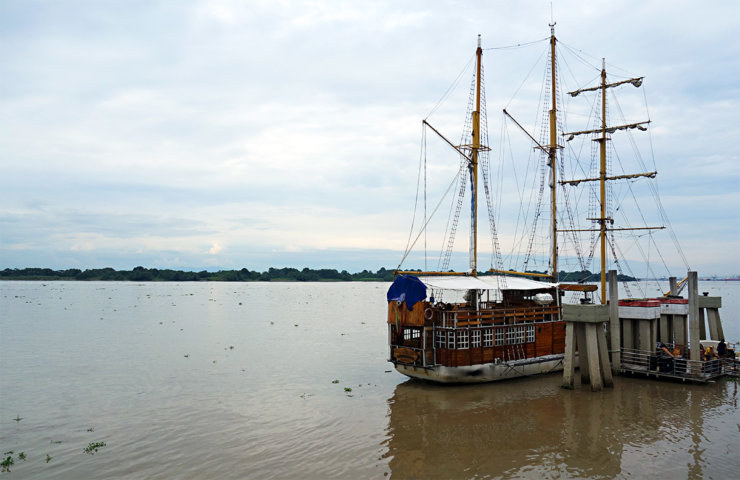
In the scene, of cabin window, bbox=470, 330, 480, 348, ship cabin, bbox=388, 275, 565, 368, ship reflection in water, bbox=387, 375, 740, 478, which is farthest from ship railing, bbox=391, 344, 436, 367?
cabin window, bbox=470, 330, 480, 348

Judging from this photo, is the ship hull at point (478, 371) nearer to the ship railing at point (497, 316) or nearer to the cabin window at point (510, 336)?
the cabin window at point (510, 336)

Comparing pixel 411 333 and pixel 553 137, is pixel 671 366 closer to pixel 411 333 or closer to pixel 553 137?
pixel 411 333

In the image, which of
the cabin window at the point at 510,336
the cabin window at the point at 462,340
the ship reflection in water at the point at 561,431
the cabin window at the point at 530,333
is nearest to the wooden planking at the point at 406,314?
the cabin window at the point at 462,340

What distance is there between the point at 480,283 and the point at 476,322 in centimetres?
364

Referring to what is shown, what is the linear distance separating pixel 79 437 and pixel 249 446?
738 cm

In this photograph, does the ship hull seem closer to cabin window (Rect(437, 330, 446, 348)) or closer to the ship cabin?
the ship cabin

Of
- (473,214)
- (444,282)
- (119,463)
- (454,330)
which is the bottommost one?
(119,463)

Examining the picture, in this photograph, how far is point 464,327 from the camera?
90.5ft

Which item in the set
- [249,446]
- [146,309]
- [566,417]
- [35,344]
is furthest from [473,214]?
[146,309]

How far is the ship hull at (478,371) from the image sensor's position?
27641mm

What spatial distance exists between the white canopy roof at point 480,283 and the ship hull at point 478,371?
Result: 4.64m

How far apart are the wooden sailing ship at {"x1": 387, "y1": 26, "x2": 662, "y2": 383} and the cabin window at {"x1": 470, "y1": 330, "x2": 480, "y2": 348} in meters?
0.06

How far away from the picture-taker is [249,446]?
62.1 ft

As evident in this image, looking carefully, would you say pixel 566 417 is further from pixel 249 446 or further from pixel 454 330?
pixel 249 446
